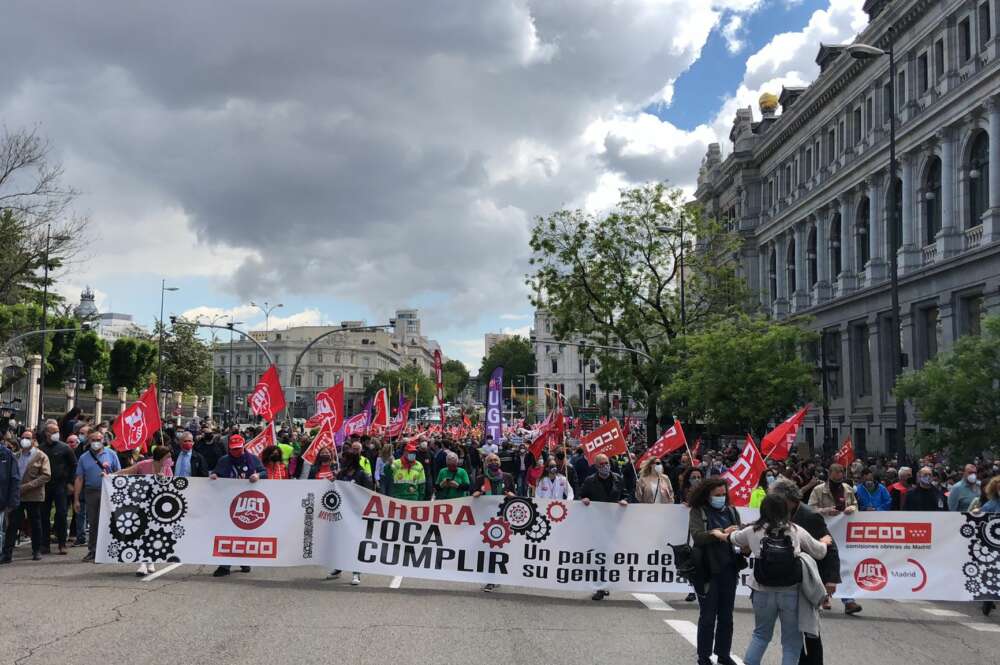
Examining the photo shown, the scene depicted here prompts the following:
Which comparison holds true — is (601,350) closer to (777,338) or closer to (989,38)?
(777,338)

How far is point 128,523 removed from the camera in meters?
12.2

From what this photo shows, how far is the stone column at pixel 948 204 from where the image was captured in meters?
34.5

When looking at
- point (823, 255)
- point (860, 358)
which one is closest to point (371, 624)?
point (860, 358)

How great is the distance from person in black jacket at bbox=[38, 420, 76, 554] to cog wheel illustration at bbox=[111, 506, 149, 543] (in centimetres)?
215

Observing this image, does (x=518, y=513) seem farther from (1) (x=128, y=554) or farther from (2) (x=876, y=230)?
(2) (x=876, y=230)

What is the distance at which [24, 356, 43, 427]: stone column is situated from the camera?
38094 millimetres

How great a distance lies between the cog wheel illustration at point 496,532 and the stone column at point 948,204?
2758cm

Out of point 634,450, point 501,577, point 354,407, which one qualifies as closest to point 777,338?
point 634,450

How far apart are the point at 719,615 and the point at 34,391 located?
37.7 metres

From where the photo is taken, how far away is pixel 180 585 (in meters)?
11.4

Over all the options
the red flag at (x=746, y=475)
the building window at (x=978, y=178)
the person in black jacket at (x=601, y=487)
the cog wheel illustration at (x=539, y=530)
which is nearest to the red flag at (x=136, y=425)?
the cog wheel illustration at (x=539, y=530)

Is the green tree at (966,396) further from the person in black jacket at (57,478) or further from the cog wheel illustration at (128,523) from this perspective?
the person in black jacket at (57,478)

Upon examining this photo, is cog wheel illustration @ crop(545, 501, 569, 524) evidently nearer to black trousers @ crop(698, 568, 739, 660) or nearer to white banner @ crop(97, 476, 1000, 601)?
white banner @ crop(97, 476, 1000, 601)

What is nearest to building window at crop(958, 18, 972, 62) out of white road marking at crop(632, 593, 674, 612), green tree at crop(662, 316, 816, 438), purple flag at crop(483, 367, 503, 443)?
green tree at crop(662, 316, 816, 438)
